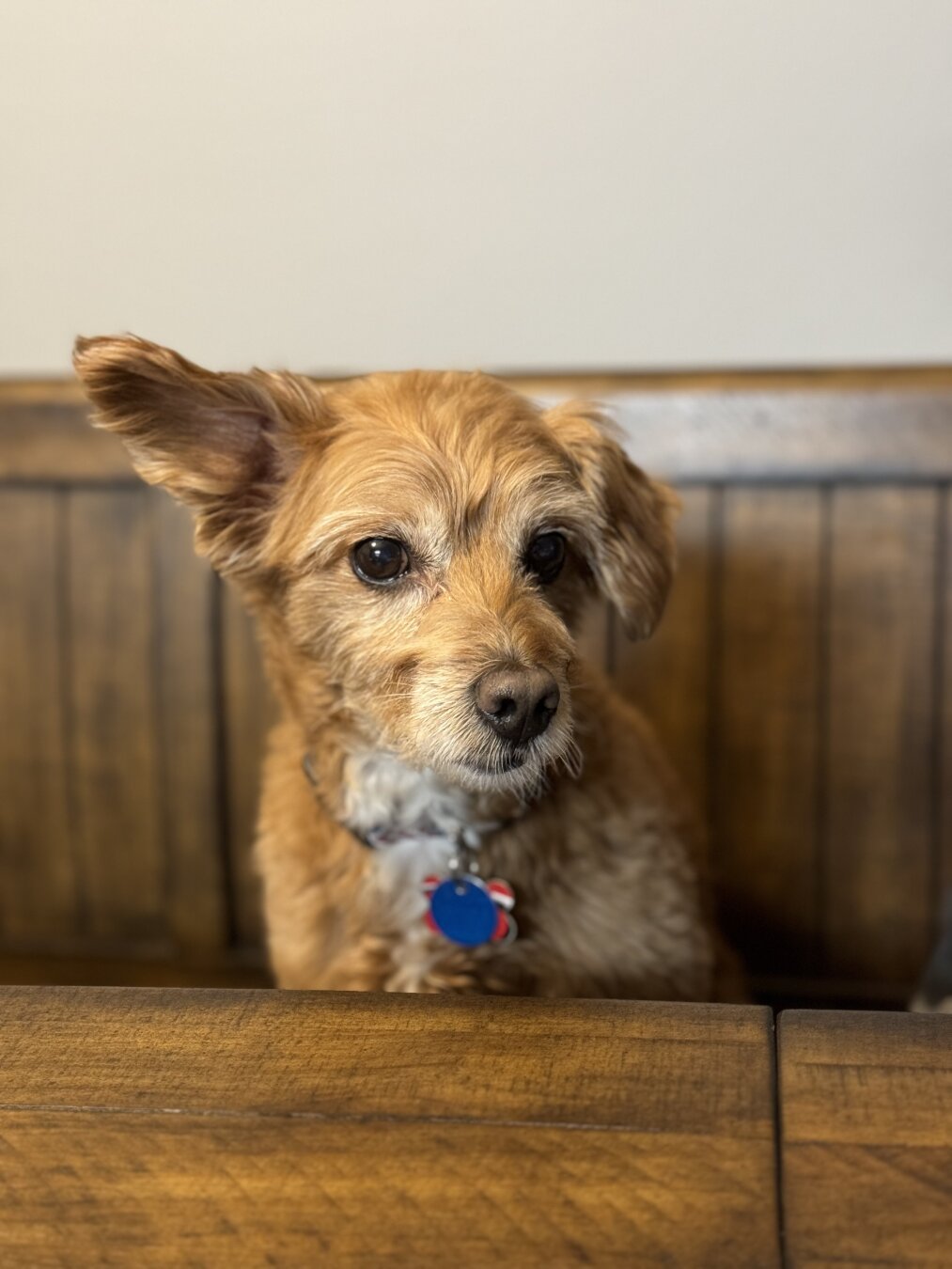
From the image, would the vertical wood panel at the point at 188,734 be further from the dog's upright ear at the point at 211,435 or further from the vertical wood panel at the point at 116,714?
the dog's upright ear at the point at 211,435

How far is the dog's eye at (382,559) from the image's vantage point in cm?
112

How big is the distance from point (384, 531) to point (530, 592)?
141mm

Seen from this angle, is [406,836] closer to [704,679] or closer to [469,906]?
[469,906]

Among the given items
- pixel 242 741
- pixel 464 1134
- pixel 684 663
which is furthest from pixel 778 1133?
pixel 242 741

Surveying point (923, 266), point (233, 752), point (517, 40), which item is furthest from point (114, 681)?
point (923, 266)

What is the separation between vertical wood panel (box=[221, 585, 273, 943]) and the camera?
1796 mm

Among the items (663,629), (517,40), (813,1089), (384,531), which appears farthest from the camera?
(663,629)

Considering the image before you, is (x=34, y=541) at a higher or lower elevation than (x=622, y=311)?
lower

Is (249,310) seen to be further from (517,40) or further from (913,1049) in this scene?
(913,1049)

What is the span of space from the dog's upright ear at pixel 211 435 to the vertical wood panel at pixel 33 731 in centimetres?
70

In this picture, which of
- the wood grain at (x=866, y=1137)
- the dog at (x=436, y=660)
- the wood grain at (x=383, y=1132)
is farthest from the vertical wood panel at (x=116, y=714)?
the wood grain at (x=866, y=1137)

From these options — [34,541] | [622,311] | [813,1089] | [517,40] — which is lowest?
[813,1089]

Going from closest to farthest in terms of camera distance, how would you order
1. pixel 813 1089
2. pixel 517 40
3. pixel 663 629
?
pixel 813 1089 → pixel 517 40 → pixel 663 629

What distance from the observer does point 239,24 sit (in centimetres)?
166
